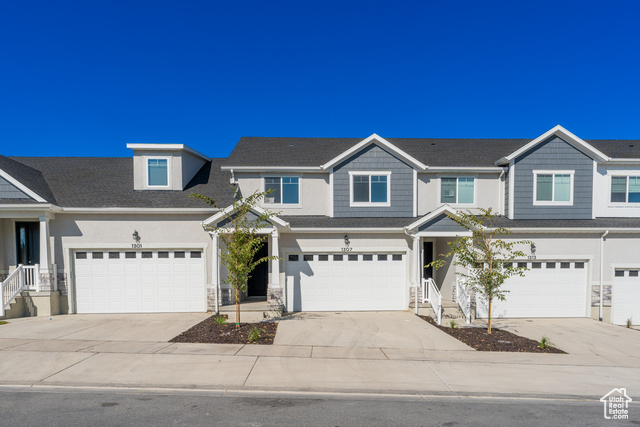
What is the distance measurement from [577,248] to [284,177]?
11.8 meters

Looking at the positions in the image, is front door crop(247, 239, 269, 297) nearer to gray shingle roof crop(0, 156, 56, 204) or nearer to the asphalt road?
gray shingle roof crop(0, 156, 56, 204)

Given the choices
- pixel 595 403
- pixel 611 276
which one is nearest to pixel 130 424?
pixel 595 403

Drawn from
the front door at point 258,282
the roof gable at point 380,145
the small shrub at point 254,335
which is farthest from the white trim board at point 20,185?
the roof gable at point 380,145

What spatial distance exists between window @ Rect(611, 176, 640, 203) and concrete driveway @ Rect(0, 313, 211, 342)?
1720 cm

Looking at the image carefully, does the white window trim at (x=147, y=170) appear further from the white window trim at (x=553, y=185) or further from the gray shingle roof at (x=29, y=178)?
the white window trim at (x=553, y=185)

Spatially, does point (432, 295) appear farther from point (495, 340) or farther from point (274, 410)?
point (274, 410)

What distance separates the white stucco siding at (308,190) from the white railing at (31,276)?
7.89m

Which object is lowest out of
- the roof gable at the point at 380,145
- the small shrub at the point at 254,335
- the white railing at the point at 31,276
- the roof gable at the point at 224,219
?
the small shrub at the point at 254,335

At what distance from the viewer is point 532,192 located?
49.1ft

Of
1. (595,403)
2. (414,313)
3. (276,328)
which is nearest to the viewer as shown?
(595,403)

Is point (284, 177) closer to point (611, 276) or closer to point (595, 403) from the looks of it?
point (595, 403)

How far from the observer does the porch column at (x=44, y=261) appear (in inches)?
511

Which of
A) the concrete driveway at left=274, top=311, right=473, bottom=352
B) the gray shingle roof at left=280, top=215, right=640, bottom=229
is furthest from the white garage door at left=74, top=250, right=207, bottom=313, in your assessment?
the gray shingle roof at left=280, top=215, right=640, bottom=229

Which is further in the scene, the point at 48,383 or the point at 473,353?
the point at 473,353
